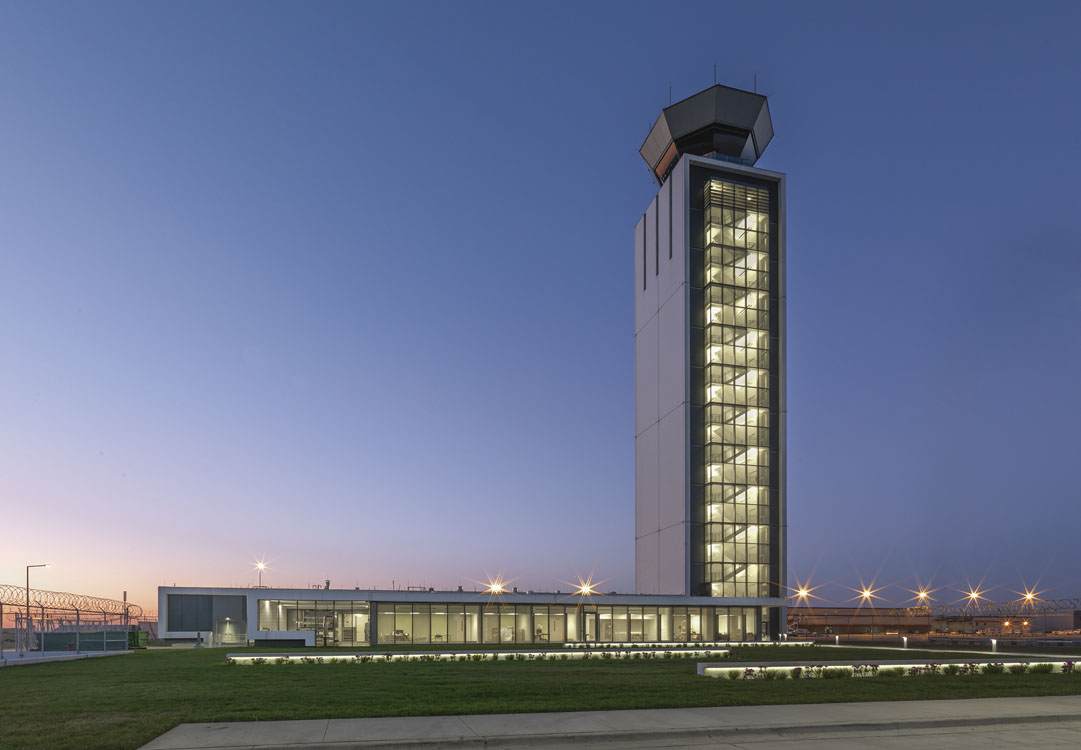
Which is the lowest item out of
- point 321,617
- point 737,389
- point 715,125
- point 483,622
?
point 483,622

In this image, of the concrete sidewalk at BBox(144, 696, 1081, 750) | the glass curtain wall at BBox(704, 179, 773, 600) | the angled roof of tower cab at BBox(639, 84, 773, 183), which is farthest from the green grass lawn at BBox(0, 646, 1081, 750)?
the angled roof of tower cab at BBox(639, 84, 773, 183)

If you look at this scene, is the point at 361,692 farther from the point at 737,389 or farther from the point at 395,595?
the point at 737,389

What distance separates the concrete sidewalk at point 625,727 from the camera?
47.2 feet

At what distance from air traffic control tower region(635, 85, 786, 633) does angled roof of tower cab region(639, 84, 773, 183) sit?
0.15m

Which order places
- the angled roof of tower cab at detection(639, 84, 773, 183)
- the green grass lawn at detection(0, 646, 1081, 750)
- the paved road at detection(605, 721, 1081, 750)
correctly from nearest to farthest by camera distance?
the paved road at detection(605, 721, 1081, 750) < the green grass lawn at detection(0, 646, 1081, 750) < the angled roof of tower cab at detection(639, 84, 773, 183)

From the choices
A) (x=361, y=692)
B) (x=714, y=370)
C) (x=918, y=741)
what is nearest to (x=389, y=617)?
(x=714, y=370)

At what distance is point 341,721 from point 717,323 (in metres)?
73.2

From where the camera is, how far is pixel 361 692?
22250 millimetres

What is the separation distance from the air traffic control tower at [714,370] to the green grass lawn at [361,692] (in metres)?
51.1

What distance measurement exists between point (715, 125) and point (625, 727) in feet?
282

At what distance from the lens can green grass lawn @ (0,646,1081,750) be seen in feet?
56.1

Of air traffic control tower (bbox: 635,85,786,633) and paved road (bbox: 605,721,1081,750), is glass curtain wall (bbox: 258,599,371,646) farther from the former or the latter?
paved road (bbox: 605,721,1081,750)

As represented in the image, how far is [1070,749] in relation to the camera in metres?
14.4

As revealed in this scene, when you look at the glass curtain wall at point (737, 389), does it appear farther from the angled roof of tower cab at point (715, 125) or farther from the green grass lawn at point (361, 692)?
the green grass lawn at point (361, 692)
